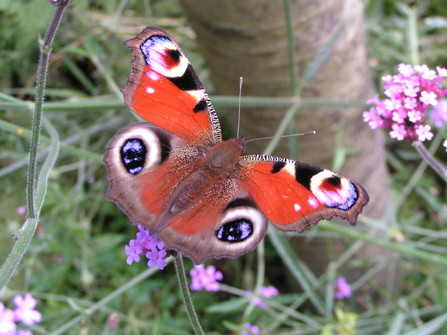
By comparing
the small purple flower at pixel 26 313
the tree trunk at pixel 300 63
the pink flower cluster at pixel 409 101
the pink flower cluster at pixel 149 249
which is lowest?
the small purple flower at pixel 26 313

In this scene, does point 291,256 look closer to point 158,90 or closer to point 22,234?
point 158,90

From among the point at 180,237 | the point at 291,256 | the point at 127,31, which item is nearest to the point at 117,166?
the point at 180,237

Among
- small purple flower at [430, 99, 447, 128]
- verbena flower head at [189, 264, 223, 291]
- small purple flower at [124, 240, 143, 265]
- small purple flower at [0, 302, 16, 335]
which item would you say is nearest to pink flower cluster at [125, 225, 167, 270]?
small purple flower at [124, 240, 143, 265]

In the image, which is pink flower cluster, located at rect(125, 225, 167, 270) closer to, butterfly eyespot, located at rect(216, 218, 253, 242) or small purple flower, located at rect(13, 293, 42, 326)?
butterfly eyespot, located at rect(216, 218, 253, 242)

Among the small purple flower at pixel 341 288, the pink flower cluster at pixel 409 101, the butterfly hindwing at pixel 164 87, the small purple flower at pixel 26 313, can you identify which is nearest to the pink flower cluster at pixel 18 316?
the small purple flower at pixel 26 313

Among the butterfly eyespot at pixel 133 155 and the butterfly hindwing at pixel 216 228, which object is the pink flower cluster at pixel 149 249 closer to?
the butterfly hindwing at pixel 216 228
